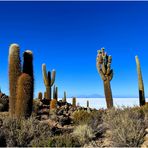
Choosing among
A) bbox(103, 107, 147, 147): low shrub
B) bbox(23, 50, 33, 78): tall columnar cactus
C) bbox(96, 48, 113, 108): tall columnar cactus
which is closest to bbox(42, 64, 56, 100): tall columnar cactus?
bbox(96, 48, 113, 108): tall columnar cactus

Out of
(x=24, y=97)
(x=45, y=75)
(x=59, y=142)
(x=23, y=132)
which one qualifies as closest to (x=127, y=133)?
(x=59, y=142)

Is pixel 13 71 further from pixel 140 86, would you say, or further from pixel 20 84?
pixel 140 86

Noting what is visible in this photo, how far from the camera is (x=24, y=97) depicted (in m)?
14.5

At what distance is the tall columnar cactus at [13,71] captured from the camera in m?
15.2

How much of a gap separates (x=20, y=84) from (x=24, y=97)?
66 centimetres

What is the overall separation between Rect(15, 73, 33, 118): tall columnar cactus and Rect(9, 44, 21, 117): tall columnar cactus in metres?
0.50

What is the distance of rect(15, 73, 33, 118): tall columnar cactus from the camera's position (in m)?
14.4

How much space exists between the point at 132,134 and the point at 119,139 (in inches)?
17.2

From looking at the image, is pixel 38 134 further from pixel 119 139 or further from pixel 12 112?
pixel 12 112

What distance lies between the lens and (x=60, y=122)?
616 inches

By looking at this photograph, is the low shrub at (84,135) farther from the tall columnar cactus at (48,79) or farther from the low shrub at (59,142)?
the tall columnar cactus at (48,79)

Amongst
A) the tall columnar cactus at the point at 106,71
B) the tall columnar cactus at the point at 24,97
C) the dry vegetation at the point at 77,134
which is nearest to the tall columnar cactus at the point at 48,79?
the tall columnar cactus at the point at 106,71

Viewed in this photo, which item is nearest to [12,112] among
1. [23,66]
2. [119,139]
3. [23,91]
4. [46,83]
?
[23,91]

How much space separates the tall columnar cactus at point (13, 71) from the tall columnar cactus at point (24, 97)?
50 cm
